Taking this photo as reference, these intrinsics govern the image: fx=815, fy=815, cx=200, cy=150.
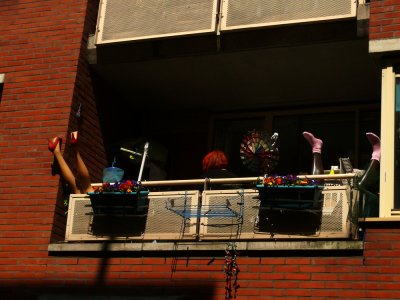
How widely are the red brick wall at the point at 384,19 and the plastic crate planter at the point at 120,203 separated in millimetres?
3314

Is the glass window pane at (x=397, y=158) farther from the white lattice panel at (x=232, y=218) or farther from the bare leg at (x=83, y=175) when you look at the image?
the bare leg at (x=83, y=175)

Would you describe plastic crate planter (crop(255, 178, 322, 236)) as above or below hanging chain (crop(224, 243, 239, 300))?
above

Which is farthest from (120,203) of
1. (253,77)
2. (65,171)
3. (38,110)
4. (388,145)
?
(388,145)

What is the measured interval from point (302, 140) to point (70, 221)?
3732mm

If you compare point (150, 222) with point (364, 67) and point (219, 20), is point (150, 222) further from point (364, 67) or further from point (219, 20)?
point (364, 67)

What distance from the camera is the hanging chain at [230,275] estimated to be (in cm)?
895

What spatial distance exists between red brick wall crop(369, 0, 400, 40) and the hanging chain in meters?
3.04

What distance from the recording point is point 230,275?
356 inches

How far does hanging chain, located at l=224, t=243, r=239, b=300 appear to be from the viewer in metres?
8.95

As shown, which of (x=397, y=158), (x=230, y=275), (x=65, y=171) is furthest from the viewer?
(x=65, y=171)

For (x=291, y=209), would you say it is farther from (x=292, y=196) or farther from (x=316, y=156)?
(x=316, y=156)

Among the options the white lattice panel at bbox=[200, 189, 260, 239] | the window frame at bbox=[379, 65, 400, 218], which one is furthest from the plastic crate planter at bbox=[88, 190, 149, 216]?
the window frame at bbox=[379, 65, 400, 218]

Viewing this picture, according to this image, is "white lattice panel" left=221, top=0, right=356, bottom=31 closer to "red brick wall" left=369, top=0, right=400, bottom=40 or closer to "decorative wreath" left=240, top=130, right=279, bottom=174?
"red brick wall" left=369, top=0, right=400, bottom=40

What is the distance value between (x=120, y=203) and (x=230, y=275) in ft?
5.45
